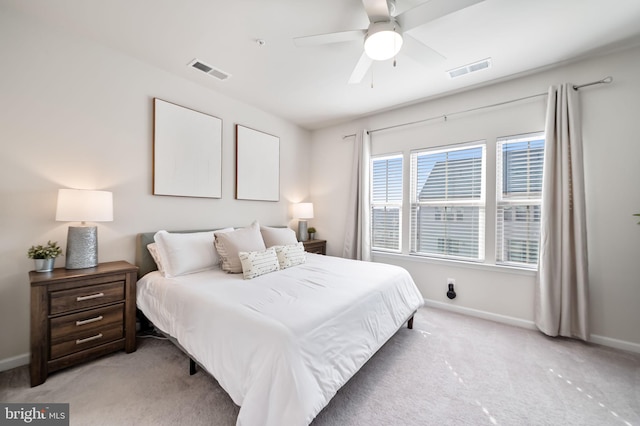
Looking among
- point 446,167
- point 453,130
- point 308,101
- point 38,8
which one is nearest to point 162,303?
point 38,8

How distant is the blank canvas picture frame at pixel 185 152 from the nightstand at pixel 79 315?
103 centimetres

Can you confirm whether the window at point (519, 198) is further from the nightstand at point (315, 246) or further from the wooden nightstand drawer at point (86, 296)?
the wooden nightstand drawer at point (86, 296)

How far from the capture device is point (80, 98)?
2.23 m

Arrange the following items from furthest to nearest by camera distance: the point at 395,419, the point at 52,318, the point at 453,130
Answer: the point at 453,130 < the point at 52,318 < the point at 395,419

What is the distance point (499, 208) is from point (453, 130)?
44.8 inches

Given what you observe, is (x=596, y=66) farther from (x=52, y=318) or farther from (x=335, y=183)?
(x=52, y=318)

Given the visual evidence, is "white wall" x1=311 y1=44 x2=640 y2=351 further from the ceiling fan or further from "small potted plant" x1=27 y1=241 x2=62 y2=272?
"small potted plant" x1=27 y1=241 x2=62 y2=272

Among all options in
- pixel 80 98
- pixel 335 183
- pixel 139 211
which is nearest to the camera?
pixel 80 98

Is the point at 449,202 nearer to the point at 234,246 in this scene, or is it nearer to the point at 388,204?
the point at 388,204

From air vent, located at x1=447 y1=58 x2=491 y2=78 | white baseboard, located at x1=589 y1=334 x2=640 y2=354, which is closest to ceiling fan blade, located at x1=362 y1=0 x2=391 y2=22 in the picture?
air vent, located at x1=447 y1=58 x2=491 y2=78

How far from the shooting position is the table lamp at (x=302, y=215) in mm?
4129

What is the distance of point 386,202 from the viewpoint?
3836 mm

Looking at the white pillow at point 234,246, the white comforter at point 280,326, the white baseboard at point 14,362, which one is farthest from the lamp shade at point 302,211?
the white baseboard at point 14,362

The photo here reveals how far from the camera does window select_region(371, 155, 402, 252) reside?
3.73m
